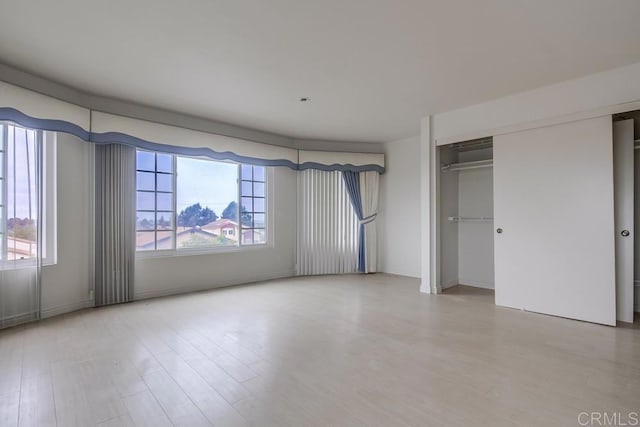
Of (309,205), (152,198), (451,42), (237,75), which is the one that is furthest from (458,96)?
(152,198)

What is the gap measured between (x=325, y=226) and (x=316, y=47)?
387 centimetres

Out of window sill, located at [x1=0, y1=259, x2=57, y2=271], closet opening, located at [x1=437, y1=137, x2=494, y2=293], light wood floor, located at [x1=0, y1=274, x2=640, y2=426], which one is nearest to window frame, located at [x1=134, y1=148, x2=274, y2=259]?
light wood floor, located at [x1=0, y1=274, x2=640, y2=426]

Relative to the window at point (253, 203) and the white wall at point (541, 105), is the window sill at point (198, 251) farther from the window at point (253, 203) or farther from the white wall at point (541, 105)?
the white wall at point (541, 105)

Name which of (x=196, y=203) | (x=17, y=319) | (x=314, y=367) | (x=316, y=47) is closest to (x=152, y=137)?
(x=196, y=203)

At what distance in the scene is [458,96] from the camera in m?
4.02

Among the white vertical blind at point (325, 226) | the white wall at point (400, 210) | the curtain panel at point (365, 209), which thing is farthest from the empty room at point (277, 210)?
the curtain panel at point (365, 209)

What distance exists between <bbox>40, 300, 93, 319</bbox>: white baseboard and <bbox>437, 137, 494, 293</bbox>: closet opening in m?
4.98

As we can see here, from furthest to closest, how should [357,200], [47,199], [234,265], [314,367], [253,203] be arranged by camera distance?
1. [357,200]
2. [253,203]
3. [234,265]
4. [47,199]
5. [314,367]

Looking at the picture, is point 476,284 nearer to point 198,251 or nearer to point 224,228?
point 224,228

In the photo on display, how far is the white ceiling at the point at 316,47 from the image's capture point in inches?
92.0

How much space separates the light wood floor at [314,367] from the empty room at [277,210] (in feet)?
0.07

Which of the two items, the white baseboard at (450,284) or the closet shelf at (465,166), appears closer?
the closet shelf at (465,166)

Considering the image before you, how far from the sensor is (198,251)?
16.4 ft

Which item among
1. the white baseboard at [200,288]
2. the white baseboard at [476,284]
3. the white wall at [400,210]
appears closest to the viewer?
the white baseboard at [200,288]
